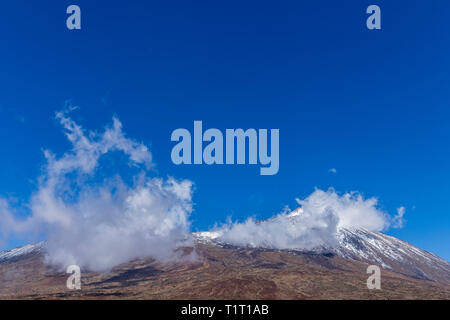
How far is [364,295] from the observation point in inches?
7761

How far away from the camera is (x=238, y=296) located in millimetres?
198500
